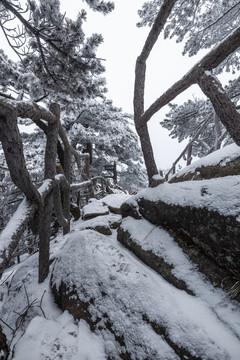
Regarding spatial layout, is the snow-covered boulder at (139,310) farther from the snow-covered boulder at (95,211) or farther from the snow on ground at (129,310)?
the snow-covered boulder at (95,211)

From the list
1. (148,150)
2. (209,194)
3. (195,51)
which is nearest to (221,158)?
(209,194)

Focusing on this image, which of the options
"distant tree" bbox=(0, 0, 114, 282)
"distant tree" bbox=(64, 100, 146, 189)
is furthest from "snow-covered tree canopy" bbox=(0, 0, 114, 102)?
"distant tree" bbox=(64, 100, 146, 189)

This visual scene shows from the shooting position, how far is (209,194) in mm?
1619

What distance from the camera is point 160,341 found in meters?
1.19

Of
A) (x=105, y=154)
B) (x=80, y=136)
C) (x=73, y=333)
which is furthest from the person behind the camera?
(x=105, y=154)

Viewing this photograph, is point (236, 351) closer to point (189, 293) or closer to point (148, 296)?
point (189, 293)

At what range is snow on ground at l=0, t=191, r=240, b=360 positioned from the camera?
1.16m

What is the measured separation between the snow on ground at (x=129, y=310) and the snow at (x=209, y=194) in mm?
48

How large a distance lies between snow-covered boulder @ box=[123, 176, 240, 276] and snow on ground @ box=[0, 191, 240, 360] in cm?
8

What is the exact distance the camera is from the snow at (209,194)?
1419mm

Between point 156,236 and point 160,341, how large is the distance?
3.16ft

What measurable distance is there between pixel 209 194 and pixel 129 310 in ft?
3.97

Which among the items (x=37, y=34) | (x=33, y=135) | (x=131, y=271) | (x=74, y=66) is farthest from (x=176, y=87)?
(x=33, y=135)

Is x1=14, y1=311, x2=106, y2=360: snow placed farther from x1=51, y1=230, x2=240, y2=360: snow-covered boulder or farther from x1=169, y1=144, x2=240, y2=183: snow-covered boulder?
x1=169, y1=144, x2=240, y2=183: snow-covered boulder
